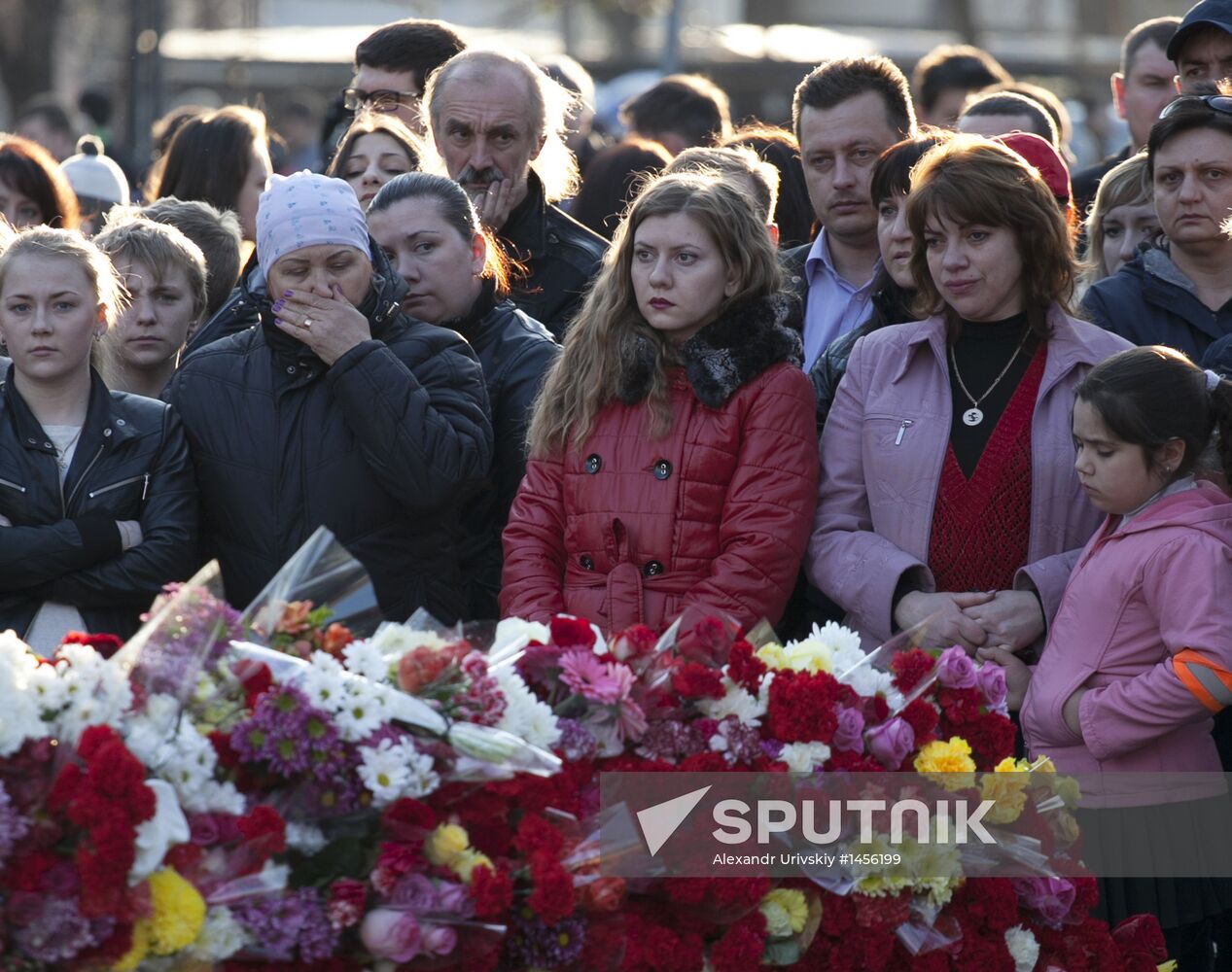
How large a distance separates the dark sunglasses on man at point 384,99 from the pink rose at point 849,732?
395 centimetres

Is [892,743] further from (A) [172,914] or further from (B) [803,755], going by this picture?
(A) [172,914]

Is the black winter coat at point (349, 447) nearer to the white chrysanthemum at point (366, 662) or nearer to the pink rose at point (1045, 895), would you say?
the white chrysanthemum at point (366, 662)

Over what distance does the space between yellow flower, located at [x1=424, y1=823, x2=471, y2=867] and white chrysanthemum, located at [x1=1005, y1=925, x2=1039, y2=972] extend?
1108mm

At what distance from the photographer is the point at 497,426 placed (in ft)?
16.0

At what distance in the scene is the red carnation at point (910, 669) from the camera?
3.42 m

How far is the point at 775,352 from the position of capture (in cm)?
429

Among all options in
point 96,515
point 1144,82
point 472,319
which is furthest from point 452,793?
point 1144,82

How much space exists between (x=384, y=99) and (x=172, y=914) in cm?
453

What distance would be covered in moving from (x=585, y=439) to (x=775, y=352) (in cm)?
50

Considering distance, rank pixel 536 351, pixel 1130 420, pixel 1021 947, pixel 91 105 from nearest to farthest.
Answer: pixel 1021 947 < pixel 1130 420 < pixel 536 351 < pixel 91 105

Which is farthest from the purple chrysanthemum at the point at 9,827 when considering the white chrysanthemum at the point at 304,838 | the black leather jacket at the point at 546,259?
the black leather jacket at the point at 546,259

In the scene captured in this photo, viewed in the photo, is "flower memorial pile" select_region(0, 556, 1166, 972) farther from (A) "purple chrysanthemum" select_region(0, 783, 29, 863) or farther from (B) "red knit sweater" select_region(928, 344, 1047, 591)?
(B) "red knit sweater" select_region(928, 344, 1047, 591)

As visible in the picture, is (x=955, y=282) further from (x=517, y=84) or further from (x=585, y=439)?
(x=517, y=84)

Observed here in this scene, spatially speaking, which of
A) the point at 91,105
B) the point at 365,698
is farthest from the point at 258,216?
the point at 91,105
